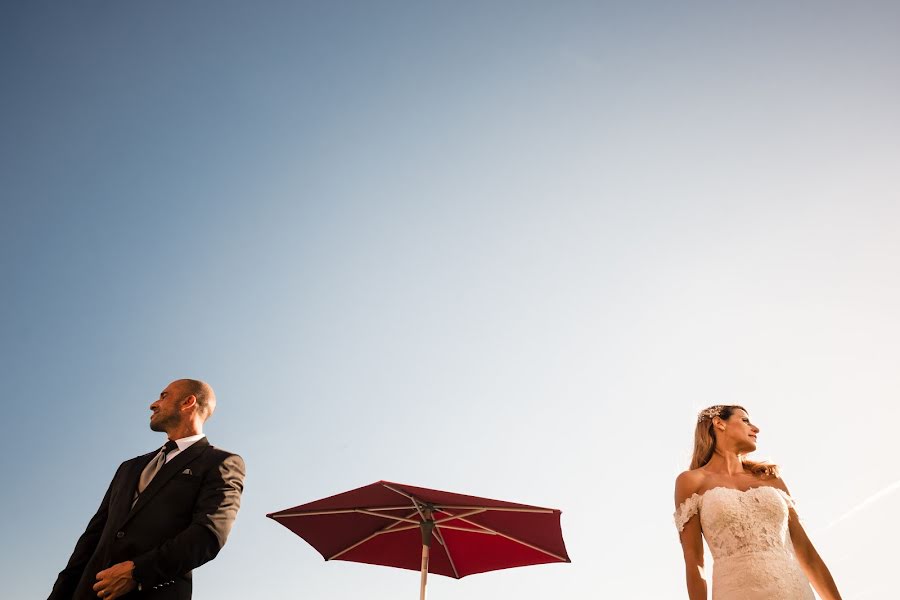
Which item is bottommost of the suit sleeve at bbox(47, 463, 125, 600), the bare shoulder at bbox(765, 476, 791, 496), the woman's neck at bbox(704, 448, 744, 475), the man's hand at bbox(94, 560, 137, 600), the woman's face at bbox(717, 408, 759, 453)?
the man's hand at bbox(94, 560, 137, 600)

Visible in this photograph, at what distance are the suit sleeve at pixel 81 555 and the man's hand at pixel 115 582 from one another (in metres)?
0.77

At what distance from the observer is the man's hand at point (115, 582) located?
3.61m

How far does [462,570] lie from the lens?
22.6 ft

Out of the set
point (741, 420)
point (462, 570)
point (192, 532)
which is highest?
point (741, 420)

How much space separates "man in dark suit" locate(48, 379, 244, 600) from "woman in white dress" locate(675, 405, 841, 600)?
3545 mm

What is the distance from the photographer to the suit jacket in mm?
3811

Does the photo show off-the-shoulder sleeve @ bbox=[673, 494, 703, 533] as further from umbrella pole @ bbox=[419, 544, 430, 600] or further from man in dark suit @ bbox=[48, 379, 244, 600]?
man in dark suit @ bbox=[48, 379, 244, 600]

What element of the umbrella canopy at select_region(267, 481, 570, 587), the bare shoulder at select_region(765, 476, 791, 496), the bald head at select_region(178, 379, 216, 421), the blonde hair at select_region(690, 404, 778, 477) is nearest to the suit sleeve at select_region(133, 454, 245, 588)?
the bald head at select_region(178, 379, 216, 421)

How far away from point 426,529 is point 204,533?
274 centimetres

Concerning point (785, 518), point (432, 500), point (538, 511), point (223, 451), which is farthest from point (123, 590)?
point (785, 518)

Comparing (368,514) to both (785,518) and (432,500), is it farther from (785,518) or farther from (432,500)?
(785,518)

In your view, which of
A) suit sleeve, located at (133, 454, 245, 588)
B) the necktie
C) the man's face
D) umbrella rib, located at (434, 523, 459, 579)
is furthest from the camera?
umbrella rib, located at (434, 523, 459, 579)

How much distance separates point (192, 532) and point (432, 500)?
251 cm

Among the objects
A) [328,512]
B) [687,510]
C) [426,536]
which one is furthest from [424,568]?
[687,510]
